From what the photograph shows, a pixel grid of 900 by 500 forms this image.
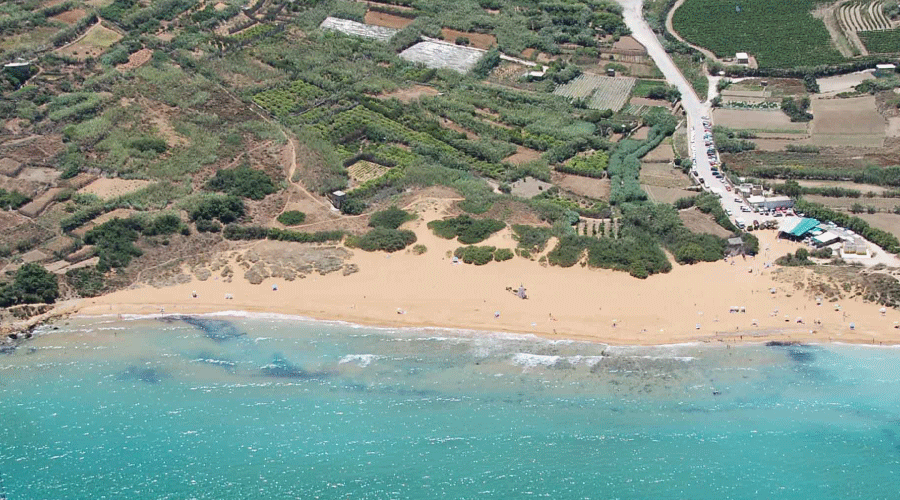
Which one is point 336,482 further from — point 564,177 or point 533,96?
point 533,96

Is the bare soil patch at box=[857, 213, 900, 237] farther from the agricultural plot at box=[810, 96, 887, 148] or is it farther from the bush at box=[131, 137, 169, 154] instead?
the bush at box=[131, 137, 169, 154]

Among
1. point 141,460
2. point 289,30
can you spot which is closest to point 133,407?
point 141,460

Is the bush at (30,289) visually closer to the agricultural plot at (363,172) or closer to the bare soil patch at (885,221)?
the agricultural plot at (363,172)

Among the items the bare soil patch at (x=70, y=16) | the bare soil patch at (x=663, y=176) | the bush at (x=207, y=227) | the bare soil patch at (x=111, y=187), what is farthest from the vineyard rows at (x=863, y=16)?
the bare soil patch at (x=70, y=16)

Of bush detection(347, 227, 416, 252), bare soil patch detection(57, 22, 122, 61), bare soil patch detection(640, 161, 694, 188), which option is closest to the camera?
bush detection(347, 227, 416, 252)

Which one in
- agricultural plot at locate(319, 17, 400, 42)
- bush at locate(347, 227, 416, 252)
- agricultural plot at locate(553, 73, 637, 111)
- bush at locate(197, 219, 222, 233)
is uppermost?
agricultural plot at locate(319, 17, 400, 42)

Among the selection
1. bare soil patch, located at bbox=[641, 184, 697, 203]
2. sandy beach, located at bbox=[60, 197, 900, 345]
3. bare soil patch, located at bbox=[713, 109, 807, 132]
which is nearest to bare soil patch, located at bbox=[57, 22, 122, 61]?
sandy beach, located at bbox=[60, 197, 900, 345]

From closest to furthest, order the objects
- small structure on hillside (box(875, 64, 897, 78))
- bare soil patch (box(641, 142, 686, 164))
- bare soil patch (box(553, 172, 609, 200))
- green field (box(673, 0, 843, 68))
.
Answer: bare soil patch (box(553, 172, 609, 200)) < bare soil patch (box(641, 142, 686, 164)) < small structure on hillside (box(875, 64, 897, 78)) < green field (box(673, 0, 843, 68))
